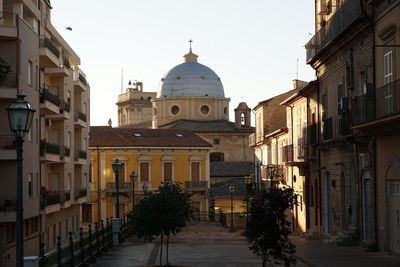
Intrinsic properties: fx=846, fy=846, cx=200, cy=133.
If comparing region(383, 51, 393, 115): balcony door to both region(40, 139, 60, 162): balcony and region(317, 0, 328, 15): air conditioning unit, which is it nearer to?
region(317, 0, 328, 15): air conditioning unit

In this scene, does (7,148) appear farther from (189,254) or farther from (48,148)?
(189,254)

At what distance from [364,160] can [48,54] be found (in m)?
15.7

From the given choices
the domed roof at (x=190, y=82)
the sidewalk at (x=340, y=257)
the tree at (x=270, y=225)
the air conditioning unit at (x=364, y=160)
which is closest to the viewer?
the tree at (x=270, y=225)

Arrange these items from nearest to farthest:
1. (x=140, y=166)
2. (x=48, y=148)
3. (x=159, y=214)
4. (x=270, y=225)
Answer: (x=270, y=225)
(x=159, y=214)
(x=48, y=148)
(x=140, y=166)

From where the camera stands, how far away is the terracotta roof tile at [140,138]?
224 ft

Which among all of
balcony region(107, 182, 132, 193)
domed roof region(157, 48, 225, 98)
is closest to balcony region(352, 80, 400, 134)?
balcony region(107, 182, 132, 193)

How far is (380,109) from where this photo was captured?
2248 centimetres

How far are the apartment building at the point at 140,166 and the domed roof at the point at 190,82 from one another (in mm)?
28487

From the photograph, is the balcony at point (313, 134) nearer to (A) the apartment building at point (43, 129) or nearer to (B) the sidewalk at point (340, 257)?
(B) the sidewalk at point (340, 257)

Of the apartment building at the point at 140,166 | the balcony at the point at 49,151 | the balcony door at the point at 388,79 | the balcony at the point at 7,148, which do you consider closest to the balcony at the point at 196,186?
the apartment building at the point at 140,166

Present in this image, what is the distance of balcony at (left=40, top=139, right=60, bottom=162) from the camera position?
35.5m

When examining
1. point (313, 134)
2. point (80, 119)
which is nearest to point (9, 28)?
point (313, 134)

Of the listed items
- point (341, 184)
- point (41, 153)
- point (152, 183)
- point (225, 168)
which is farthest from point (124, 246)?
point (225, 168)

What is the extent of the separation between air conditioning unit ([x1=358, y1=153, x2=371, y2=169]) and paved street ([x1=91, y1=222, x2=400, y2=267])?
2571 millimetres
